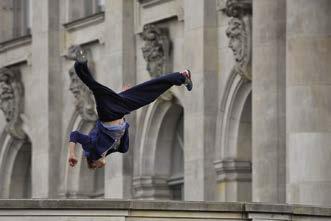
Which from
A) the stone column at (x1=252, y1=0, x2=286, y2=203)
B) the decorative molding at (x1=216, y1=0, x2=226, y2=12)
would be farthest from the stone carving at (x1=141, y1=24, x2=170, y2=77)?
the stone column at (x1=252, y1=0, x2=286, y2=203)

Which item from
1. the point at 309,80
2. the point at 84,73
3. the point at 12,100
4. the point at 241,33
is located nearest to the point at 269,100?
the point at 309,80

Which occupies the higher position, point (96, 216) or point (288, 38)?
point (288, 38)

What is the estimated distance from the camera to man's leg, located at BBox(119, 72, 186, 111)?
29.6 metres

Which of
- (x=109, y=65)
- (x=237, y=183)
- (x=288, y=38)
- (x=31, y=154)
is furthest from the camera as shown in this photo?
(x=31, y=154)

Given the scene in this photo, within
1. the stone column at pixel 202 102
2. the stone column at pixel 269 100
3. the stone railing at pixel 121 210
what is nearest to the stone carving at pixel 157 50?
the stone column at pixel 202 102

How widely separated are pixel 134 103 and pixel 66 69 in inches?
1081

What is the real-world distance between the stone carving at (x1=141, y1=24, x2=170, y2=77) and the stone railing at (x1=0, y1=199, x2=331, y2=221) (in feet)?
66.2

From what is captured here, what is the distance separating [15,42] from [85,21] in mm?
3648

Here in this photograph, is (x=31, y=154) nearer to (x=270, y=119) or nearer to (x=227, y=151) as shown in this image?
(x=227, y=151)

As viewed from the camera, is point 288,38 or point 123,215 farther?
point 288,38

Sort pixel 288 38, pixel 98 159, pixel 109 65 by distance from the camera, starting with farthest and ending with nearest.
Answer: pixel 109 65 < pixel 288 38 < pixel 98 159

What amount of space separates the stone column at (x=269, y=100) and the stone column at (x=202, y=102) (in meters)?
4.05

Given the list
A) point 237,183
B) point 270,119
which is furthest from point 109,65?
point 270,119

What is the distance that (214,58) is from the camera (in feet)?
162
